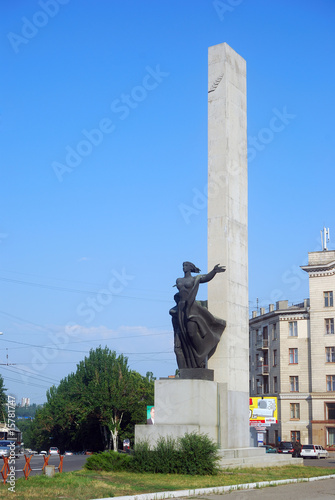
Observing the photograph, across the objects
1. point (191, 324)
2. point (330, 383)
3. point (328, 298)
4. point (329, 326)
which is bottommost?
point (330, 383)

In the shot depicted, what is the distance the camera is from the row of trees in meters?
63.7

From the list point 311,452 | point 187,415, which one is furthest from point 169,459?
point 311,452

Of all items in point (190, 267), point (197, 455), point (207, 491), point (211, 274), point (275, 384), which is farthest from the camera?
point (275, 384)

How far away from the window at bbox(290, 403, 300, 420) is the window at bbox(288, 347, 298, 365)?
181 inches

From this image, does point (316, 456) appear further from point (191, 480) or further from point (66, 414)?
point (191, 480)

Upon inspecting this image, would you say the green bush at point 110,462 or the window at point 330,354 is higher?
the window at point 330,354

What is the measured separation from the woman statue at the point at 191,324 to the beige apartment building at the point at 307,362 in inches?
1896

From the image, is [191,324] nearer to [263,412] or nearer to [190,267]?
[190,267]

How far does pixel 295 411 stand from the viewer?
233ft

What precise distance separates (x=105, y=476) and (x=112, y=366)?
52.3 metres

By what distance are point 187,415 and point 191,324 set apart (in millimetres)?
3097

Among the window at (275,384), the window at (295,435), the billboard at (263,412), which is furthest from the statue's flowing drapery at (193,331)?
the window at (275,384)

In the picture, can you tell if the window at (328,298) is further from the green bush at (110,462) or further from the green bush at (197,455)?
the green bush at (110,462)

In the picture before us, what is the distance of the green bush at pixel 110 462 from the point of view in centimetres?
1847
